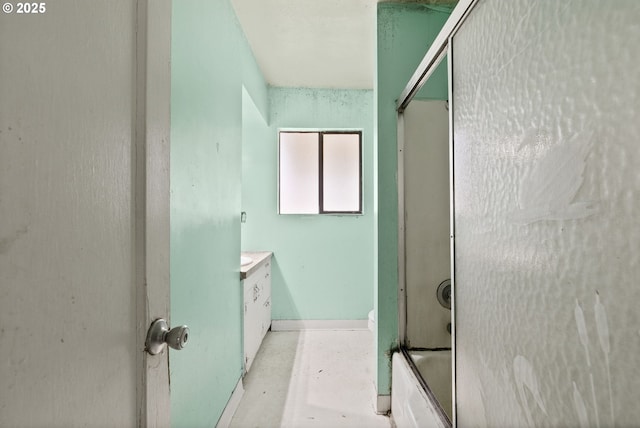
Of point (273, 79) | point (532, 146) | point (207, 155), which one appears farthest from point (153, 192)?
point (273, 79)

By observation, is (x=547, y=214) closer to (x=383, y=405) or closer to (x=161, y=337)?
(x=161, y=337)

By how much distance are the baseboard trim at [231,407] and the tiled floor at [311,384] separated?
4cm

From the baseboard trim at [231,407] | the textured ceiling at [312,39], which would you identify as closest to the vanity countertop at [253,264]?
the baseboard trim at [231,407]

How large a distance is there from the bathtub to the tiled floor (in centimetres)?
26

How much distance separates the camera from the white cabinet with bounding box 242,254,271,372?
2051 millimetres

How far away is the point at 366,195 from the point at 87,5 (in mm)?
2744

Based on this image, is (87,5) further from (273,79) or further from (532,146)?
(273,79)

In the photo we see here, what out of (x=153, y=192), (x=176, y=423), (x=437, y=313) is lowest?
(x=176, y=423)

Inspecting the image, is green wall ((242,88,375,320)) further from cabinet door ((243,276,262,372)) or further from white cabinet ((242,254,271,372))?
cabinet door ((243,276,262,372))

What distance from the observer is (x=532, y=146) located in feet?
1.95

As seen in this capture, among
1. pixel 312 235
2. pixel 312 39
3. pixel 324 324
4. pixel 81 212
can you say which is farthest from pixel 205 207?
pixel 324 324

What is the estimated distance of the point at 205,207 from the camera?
1.35 metres

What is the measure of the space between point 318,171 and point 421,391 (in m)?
2.26

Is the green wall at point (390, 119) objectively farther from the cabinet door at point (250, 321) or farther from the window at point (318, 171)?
the window at point (318, 171)
